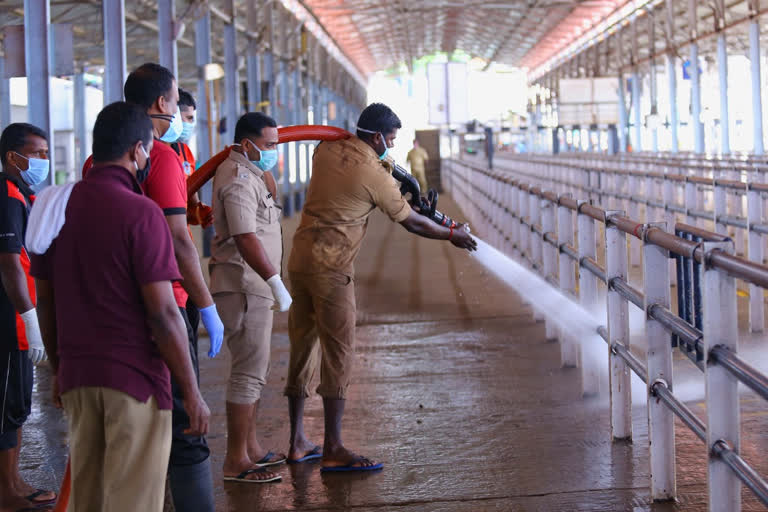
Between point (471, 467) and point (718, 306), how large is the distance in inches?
79.7

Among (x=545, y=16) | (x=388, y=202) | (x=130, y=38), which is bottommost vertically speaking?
(x=388, y=202)

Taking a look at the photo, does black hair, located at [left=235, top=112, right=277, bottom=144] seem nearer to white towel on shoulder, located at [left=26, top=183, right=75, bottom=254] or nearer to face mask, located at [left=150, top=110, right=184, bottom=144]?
face mask, located at [left=150, top=110, right=184, bottom=144]

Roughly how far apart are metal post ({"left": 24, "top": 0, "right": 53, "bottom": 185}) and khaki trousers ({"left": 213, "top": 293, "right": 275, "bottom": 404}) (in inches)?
183

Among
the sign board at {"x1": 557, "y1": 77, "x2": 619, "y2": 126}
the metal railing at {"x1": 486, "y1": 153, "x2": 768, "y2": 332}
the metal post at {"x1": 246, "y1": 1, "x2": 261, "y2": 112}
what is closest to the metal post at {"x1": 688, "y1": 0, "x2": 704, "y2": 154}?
the sign board at {"x1": 557, "y1": 77, "x2": 619, "y2": 126}

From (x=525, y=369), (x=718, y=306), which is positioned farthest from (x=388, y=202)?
(x=525, y=369)

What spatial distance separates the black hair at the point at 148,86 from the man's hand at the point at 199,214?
1.36 m

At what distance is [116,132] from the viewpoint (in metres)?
3.25

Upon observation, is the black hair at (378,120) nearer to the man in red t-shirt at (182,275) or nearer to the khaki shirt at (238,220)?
the khaki shirt at (238,220)

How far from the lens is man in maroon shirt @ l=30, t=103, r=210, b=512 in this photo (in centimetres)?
311

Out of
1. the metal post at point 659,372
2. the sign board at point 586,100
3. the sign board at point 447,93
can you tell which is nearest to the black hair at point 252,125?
the metal post at point 659,372

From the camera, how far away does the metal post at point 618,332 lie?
17.9 ft

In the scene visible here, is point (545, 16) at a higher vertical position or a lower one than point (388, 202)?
higher

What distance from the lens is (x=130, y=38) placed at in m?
23.6

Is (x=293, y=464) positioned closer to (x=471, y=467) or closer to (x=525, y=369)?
(x=471, y=467)
